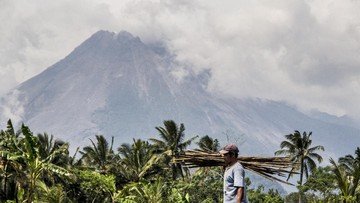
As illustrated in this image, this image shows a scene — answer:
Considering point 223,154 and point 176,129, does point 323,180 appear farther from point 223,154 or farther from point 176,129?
point 223,154

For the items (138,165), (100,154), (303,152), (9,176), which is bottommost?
(9,176)

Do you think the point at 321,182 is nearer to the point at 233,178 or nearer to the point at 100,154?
the point at 100,154

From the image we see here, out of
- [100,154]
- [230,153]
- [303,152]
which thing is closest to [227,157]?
[230,153]

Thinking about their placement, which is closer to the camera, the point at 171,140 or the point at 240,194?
the point at 240,194

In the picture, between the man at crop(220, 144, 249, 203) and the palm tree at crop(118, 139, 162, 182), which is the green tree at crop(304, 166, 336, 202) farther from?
the man at crop(220, 144, 249, 203)

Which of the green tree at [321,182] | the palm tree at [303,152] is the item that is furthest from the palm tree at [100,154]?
the palm tree at [303,152]

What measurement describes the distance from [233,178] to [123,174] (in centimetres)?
3178

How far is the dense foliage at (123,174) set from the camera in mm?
20344

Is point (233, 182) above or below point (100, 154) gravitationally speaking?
below

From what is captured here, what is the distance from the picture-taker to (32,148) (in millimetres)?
15641

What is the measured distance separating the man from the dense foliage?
8437 millimetres

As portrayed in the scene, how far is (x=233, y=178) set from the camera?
694 centimetres

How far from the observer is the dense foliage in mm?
20344

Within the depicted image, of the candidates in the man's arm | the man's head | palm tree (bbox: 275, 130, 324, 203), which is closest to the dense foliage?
palm tree (bbox: 275, 130, 324, 203)
